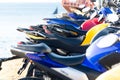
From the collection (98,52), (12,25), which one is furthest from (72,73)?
(12,25)

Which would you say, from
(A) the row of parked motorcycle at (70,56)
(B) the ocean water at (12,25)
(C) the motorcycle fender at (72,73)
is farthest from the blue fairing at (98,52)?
(B) the ocean water at (12,25)

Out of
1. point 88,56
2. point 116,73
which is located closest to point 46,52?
point 88,56

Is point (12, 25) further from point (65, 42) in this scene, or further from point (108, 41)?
point (108, 41)

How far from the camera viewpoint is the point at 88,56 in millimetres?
3375

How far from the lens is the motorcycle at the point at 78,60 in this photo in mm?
3205

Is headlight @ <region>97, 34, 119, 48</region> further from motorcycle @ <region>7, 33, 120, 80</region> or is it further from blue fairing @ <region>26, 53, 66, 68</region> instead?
blue fairing @ <region>26, 53, 66, 68</region>

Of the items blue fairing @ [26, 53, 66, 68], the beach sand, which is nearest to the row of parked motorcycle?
blue fairing @ [26, 53, 66, 68]

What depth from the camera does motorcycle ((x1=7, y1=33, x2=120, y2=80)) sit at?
321 cm

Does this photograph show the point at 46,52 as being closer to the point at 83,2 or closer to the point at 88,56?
the point at 88,56

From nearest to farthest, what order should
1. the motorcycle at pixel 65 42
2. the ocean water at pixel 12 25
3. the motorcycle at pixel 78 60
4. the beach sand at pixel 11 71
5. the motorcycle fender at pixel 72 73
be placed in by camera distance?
the motorcycle at pixel 78 60
the motorcycle fender at pixel 72 73
the motorcycle at pixel 65 42
the beach sand at pixel 11 71
the ocean water at pixel 12 25

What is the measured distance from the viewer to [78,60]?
12.2 ft

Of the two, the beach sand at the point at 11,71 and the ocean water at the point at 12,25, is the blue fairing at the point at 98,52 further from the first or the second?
the ocean water at the point at 12,25

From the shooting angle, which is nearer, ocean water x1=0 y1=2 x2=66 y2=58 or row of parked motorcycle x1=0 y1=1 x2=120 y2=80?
row of parked motorcycle x1=0 y1=1 x2=120 y2=80

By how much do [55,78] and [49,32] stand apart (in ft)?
6.14
